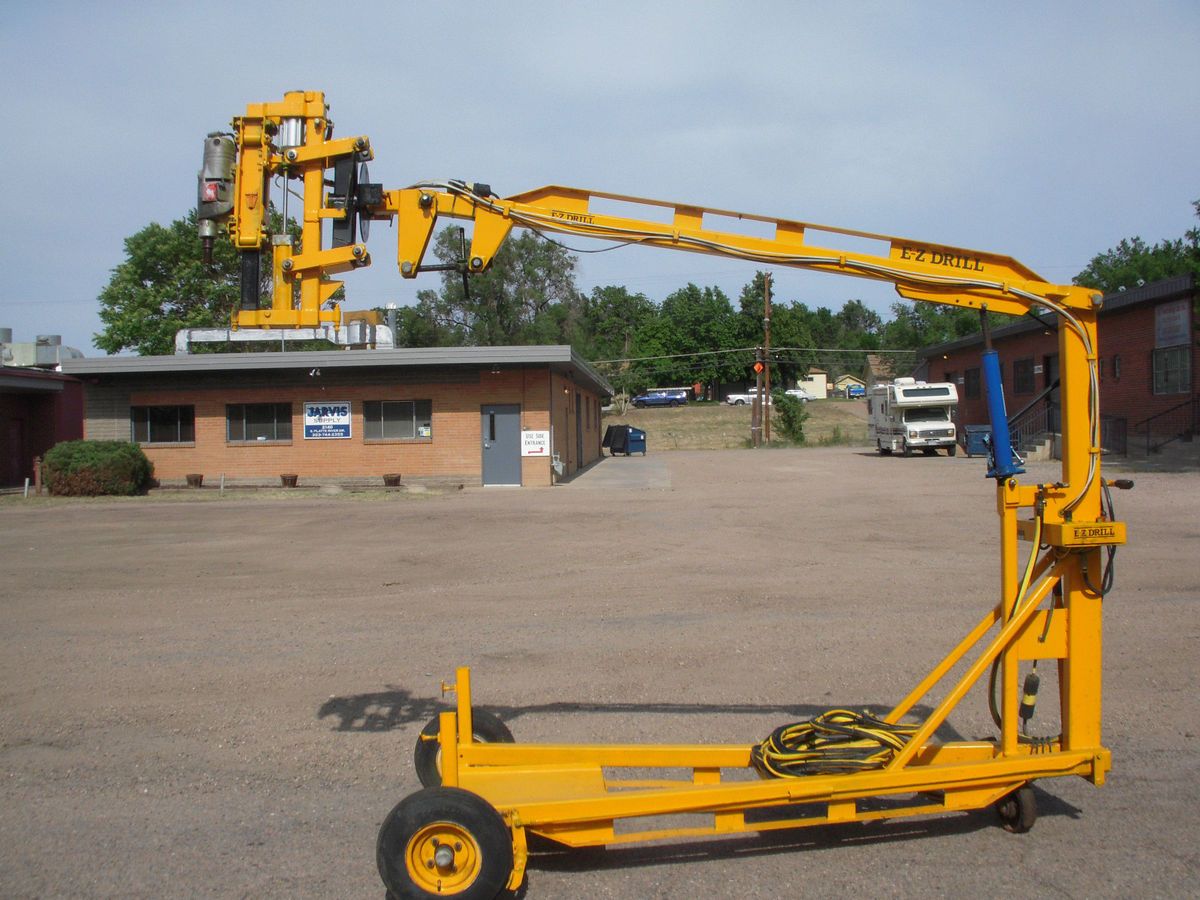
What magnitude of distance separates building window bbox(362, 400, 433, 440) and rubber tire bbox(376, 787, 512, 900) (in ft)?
79.9

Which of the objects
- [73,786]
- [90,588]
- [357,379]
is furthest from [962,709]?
[357,379]

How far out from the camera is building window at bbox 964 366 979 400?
4659 cm

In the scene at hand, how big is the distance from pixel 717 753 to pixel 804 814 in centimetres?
65

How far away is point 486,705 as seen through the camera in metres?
6.65

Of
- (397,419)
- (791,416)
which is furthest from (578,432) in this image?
(791,416)

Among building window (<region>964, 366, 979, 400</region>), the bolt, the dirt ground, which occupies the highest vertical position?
building window (<region>964, 366, 979, 400</region>)

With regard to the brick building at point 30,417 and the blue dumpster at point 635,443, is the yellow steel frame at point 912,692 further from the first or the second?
the blue dumpster at point 635,443

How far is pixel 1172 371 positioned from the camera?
31812 millimetres

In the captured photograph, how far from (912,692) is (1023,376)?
134ft

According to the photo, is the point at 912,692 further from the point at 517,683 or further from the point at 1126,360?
the point at 1126,360

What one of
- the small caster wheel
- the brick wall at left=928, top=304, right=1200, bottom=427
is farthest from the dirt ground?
the brick wall at left=928, top=304, right=1200, bottom=427

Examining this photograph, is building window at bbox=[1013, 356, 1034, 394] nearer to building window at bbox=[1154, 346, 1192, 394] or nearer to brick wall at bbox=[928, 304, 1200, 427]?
brick wall at bbox=[928, 304, 1200, 427]

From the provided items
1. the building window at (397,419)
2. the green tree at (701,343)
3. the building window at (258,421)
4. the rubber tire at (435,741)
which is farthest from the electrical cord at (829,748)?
the green tree at (701,343)

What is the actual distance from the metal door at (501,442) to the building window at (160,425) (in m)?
8.86
